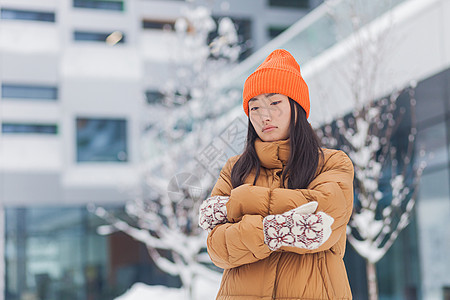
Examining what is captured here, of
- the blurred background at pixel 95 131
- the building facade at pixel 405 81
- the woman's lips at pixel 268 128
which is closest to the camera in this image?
the woman's lips at pixel 268 128

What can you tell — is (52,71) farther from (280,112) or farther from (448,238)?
(280,112)

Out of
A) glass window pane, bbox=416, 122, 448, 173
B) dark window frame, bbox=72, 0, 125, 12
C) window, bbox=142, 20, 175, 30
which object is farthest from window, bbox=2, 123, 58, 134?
glass window pane, bbox=416, 122, 448, 173

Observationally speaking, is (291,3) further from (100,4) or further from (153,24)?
(100,4)

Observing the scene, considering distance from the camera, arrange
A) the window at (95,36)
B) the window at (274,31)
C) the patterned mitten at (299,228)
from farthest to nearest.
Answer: the window at (274,31)
the window at (95,36)
the patterned mitten at (299,228)

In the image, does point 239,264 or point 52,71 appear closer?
point 239,264

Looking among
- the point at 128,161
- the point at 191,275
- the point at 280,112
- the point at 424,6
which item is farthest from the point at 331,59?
the point at 128,161

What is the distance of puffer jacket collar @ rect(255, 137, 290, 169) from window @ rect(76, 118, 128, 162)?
48.7ft

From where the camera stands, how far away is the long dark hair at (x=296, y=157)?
222 cm

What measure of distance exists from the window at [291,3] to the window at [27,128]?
769cm

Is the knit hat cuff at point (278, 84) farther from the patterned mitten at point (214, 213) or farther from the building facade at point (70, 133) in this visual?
the building facade at point (70, 133)

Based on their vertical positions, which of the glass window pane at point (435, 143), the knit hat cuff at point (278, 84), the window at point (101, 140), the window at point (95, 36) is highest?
the window at point (95, 36)

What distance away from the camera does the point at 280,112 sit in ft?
7.66

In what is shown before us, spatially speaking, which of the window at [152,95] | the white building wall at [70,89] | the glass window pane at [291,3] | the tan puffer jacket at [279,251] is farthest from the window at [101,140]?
the tan puffer jacket at [279,251]

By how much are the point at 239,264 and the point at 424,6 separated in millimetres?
5624
